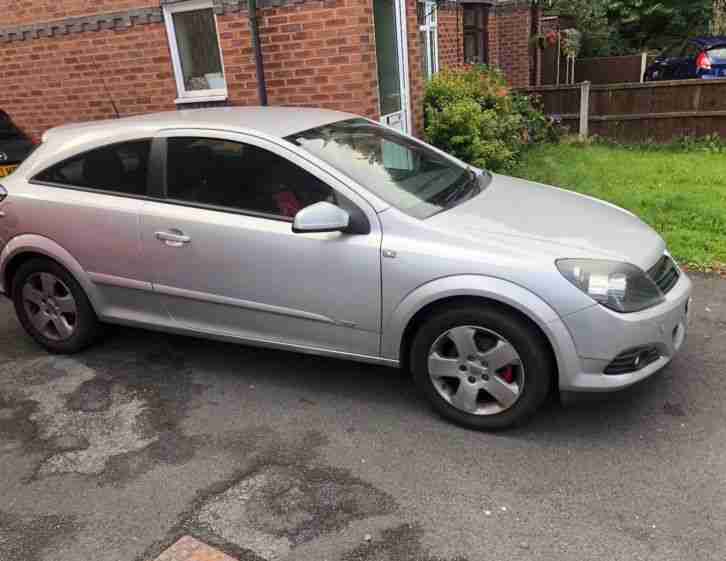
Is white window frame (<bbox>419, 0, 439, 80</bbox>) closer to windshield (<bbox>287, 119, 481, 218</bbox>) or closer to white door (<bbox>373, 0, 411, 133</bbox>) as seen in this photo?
white door (<bbox>373, 0, 411, 133</bbox>)

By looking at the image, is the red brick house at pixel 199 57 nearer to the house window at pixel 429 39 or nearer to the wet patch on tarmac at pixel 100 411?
the house window at pixel 429 39

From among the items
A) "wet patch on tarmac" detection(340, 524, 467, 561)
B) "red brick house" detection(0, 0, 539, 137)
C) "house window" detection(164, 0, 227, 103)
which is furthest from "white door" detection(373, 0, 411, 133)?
"wet patch on tarmac" detection(340, 524, 467, 561)

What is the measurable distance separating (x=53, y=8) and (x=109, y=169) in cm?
515

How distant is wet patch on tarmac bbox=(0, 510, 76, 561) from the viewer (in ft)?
9.39

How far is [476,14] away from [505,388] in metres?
11.5

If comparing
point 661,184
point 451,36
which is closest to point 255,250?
point 661,184

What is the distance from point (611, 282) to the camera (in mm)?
3252

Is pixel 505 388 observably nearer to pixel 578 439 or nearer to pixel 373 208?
pixel 578 439

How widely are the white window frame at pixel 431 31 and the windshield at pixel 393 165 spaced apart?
21.9 feet

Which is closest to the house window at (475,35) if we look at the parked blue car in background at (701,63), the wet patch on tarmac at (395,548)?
the parked blue car in background at (701,63)

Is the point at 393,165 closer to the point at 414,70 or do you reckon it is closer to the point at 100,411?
the point at 100,411

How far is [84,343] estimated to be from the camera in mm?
4672

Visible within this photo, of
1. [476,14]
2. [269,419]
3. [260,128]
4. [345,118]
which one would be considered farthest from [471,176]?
[476,14]

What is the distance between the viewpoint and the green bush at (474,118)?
857cm
